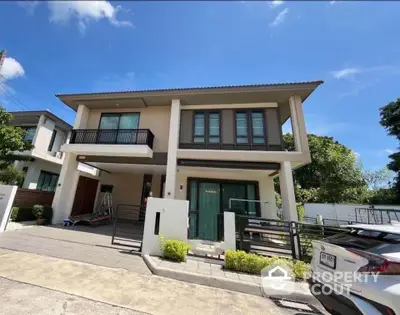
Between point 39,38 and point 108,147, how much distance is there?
5144 millimetres

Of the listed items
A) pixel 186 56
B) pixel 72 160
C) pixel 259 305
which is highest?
pixel 186 56

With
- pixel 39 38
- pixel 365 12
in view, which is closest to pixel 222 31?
pixel 365 12

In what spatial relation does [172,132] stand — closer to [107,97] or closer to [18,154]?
[107,97]

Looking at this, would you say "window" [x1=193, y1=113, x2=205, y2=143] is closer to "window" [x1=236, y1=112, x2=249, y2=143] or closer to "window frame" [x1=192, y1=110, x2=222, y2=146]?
"window frame" [x1=192, y1=110, x2=222, y2=146]

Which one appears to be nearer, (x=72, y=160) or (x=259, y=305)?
(x=259, y=305)

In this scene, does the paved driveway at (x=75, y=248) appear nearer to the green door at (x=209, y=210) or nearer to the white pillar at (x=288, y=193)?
the green door at (x=209, y=210)

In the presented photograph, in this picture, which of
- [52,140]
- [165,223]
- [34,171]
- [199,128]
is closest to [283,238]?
[165,223]

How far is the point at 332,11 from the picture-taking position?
3.56 meters

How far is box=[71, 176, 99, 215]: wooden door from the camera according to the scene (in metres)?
11.3

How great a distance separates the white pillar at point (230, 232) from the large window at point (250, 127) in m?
4.44

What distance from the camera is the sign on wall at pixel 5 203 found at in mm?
6980

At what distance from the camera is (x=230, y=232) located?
5.78 m

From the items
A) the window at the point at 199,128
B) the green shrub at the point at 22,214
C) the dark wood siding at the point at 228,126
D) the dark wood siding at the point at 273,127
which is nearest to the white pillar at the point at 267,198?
the dark wood siding at the point at 273,127

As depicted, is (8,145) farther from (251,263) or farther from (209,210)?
(251,263)
